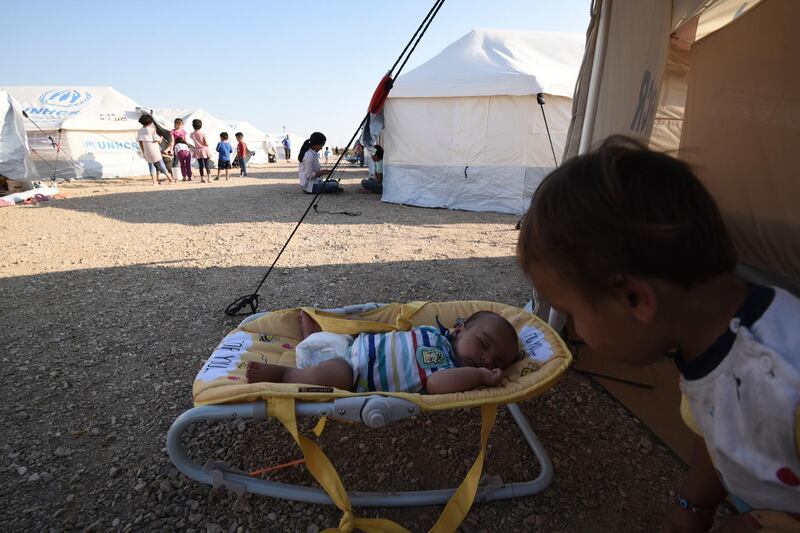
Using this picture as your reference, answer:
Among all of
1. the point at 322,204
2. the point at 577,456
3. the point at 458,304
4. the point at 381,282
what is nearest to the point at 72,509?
the point at 458,304

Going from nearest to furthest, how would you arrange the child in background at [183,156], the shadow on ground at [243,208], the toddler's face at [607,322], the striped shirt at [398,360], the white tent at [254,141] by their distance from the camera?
the toddler's face at [607,322]
the striped shirt at [398,360]
the shadow on ground at [243,208]
the child in background at [183,156]
the white tent at [254,141]

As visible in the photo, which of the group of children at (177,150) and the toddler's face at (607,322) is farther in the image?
the group of children at (177,150)

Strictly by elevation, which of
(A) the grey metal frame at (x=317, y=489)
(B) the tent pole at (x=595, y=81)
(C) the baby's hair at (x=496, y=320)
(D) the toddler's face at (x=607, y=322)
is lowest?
(A) the grey metal frame at (x=317, y=489)

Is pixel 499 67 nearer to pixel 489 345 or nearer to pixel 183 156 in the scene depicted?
pixel 489 345

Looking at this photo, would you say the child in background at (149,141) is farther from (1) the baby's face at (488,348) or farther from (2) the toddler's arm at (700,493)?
(2) the toddler's arm at (700,493)

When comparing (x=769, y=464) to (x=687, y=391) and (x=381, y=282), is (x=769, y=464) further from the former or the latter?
(x=381, y=282)

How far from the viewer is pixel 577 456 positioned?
1.90 meters

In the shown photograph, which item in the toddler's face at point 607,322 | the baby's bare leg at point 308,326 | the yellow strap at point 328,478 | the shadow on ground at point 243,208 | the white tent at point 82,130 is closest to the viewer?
the toddler's face at point 607,322

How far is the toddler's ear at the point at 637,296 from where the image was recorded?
2.65 feet

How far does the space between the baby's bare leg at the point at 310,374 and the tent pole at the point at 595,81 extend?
191 centimetres

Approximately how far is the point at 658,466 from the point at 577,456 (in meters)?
0.34

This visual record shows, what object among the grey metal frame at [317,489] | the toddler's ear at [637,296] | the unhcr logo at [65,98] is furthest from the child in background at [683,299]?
the unhcr logo at [65,98]

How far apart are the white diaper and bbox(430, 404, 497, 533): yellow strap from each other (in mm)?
723

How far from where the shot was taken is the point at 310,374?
5.91ft
